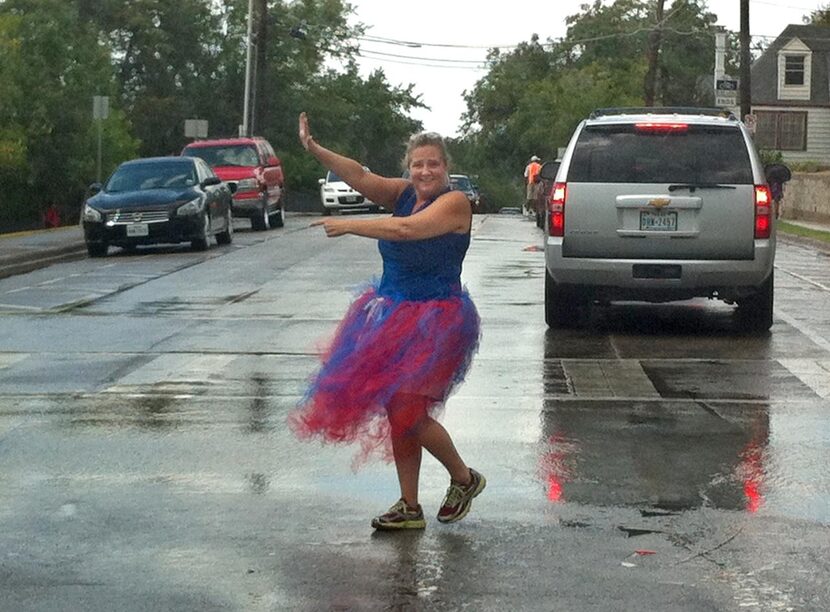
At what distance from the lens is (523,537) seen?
722 centimetres

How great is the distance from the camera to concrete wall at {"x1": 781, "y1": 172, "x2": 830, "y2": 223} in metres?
45.0

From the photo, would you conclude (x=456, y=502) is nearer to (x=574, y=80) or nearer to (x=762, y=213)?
(x=762, y=213)

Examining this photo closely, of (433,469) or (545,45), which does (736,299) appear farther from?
(545,45)

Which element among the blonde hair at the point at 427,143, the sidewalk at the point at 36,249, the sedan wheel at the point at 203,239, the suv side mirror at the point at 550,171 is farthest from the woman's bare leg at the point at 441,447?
the sedan wheel at the point at 203,239

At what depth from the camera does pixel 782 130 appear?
Result: 257 ft

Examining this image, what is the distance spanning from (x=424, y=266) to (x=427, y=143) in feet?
1.67

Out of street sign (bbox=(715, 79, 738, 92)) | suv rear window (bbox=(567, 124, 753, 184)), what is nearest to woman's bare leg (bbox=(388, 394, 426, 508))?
A: suv rear window (bbox=(567, 124, 753, 184))

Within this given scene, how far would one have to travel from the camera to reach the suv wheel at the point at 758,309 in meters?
15.2

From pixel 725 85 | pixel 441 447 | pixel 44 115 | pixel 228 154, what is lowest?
pixel 441 447

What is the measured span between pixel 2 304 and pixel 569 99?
7096cm

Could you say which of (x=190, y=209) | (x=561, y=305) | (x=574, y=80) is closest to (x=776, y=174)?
(x=561, y=305)

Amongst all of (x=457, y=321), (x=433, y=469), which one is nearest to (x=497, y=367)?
(x=433, y=469)

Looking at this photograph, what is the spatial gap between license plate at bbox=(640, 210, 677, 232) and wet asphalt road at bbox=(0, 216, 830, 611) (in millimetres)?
929

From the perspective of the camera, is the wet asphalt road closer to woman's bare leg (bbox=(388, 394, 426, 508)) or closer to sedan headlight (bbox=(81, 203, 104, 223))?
woman's bare leg (bbox=(388, 394, 426, 508))
